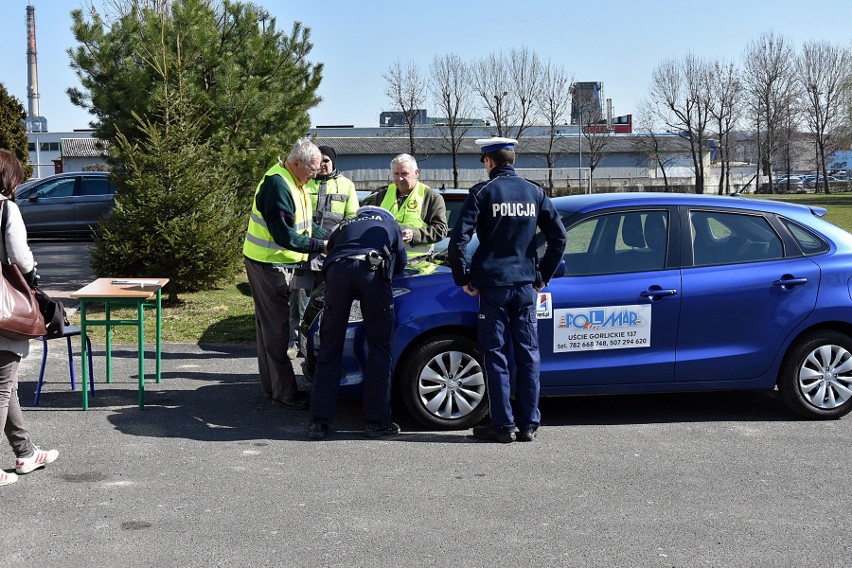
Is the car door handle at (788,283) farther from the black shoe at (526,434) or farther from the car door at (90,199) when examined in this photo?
the car door at (90,199)

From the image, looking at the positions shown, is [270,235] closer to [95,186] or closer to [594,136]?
[95,186]

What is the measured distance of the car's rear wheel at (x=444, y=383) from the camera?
6.64 metres

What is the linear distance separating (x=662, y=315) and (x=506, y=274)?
49.2 inches

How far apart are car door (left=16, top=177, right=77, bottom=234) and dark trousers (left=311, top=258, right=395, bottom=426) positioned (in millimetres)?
17039

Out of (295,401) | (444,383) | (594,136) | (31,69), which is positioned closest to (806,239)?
(444,383)

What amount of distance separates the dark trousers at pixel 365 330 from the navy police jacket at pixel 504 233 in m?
0.53

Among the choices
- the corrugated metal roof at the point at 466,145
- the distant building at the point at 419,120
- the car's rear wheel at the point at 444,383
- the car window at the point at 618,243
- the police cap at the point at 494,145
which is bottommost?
the car's rear wheel at the point at 444,383

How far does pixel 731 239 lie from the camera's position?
7.11m

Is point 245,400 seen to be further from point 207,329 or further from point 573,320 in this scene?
point 207,329

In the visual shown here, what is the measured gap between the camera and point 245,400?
775cm

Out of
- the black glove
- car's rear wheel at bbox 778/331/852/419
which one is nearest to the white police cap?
car's rear wheel at bbox 778/331/852/419

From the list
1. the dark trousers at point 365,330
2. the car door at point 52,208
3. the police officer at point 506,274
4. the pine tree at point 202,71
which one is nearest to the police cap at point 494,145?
the police officer at point 506,274

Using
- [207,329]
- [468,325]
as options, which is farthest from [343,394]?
[207,329]

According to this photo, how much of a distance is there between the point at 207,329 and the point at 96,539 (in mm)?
6487
